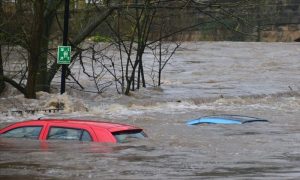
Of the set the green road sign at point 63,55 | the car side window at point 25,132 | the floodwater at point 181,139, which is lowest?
the floodwater at point 181,139

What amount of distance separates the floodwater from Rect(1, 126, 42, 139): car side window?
0.13 metres

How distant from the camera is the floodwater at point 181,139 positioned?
925 centimetres

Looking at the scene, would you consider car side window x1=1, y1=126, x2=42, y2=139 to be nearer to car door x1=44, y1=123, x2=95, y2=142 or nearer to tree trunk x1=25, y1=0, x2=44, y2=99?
car door x1=44, y1=123, x2=95, y2=142

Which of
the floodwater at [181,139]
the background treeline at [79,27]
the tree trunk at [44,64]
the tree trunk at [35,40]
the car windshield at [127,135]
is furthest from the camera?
the tree trunk at [44,64]

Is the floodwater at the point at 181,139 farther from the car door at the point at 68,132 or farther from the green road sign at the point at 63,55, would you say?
the green road sign at the point at 63,55

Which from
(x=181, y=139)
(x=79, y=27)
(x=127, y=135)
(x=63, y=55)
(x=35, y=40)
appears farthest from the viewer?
(x=79, y=27)

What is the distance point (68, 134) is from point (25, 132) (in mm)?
832

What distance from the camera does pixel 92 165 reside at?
962 centimetres

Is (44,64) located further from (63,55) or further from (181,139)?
(181,139)

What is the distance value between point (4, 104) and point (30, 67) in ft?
5.28

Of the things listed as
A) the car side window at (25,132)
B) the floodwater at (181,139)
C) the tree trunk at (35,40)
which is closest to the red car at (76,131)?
the car side window at (25,132)

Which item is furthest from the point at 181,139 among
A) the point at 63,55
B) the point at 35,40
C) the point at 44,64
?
the point at 44,64

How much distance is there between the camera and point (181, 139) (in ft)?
45.8

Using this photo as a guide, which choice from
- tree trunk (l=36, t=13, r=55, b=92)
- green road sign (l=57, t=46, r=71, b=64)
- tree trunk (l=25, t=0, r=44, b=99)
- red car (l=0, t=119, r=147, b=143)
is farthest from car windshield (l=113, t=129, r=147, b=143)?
tree trunk (l=36, t=13, r=55, b=92)
